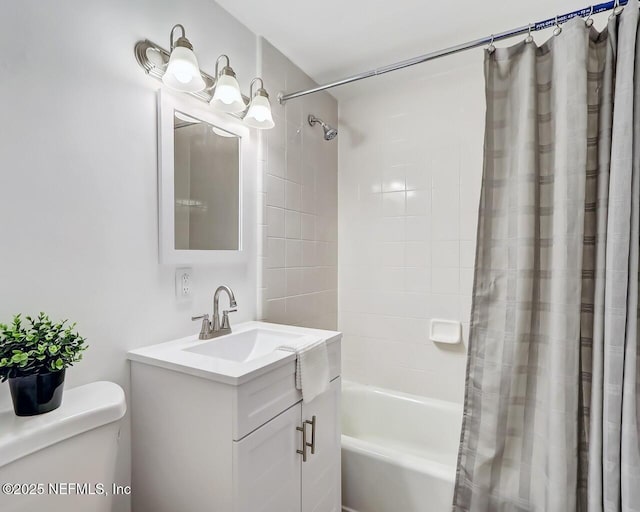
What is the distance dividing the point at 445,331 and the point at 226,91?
69.4 inches

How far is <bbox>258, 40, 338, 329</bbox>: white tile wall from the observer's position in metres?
1.88

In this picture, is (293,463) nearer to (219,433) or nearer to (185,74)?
(219,433)

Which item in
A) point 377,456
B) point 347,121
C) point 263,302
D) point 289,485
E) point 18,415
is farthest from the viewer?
point 347,121

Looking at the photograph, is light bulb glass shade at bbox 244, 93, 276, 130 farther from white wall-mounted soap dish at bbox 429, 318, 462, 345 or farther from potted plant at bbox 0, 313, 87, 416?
white wall-mounted soap dish at bbox 429, 318, 462, 345

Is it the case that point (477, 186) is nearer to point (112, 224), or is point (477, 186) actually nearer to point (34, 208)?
point (112, 224)

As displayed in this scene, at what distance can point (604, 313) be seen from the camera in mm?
1168

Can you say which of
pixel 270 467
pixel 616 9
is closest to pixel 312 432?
pixel 270 467

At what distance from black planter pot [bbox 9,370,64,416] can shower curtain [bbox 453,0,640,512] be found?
4.45 feet

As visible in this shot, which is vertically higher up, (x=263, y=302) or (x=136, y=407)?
(x=263, y=302)

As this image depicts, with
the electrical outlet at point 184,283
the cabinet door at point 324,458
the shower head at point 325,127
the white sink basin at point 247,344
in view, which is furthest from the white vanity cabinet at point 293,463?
the shower head at point 325,127

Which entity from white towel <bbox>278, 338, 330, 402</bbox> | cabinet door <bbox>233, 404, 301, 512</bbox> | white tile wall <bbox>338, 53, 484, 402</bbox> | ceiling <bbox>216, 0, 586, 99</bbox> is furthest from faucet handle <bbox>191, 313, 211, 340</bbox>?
ceiling <bbox>216, 0, 586, 99</bbox>

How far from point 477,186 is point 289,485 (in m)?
1.79

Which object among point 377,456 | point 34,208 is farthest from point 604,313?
point 34,208

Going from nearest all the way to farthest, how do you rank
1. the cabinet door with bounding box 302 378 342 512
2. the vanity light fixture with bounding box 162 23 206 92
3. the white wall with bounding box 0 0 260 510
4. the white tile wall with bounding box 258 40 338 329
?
1. the white wall with bounding box 0 0 260 510
2. the vanity light fixture with bounding box 162 23 206 92
3. the cabinet door with bounding box 302 378 342 512
4. the white tile wall with bounding box 258 40 338 329
